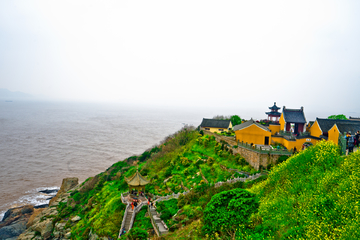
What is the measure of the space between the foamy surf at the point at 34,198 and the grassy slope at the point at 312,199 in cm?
4303

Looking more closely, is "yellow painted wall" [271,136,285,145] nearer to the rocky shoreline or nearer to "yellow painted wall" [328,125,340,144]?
"yellow painted wall" [328,125,340,144]

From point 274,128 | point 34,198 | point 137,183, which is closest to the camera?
point 137,183

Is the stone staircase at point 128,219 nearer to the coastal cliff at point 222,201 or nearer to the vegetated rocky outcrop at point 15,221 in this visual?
the coastal cliff at point 222,201

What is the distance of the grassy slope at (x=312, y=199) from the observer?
37.0ft

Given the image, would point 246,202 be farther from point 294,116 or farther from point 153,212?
point 294,116

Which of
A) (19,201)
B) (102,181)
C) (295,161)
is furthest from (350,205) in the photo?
(19,201)

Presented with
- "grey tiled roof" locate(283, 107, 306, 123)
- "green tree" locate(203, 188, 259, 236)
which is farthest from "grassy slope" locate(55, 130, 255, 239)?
"grey tiled roof" locate(283, 107, 306, 123)

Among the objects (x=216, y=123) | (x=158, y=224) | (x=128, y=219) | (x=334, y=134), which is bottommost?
(x=128, y=219)

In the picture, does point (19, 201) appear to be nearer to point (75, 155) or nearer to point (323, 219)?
point (75, 155)

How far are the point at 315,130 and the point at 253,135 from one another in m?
9.04

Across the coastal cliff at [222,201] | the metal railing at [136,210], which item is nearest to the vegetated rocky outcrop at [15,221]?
the coastal cliff at [222,201]

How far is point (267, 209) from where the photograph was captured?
631 inches

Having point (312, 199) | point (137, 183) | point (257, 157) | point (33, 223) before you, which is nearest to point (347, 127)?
point (257, 157)

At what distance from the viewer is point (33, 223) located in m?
34.3
